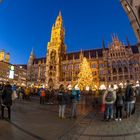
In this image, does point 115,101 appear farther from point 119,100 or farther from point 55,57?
point 55,57

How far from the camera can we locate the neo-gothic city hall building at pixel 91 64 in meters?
64.8

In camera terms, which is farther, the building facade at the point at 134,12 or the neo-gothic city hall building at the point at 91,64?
the neo-gothic city hall building at the point at 91,64

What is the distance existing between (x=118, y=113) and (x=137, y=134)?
373 centimetres

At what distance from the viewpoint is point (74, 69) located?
80812mm

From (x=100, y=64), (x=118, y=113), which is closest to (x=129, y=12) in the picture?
(x=118, y=113)

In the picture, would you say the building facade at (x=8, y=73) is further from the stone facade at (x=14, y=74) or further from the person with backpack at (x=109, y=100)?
the person with backpack at (x=109, y=100)

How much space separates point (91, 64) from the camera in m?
76.9

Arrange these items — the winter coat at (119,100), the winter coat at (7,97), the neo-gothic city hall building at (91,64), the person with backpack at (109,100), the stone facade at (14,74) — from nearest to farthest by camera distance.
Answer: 1. the winter coat at (7,97)
2. the person with backpack at (109,100)
3. the winter coat at (119,100)
4. the neo-gothic city hall building at (91,64)
5. the stone facade at (14,74)

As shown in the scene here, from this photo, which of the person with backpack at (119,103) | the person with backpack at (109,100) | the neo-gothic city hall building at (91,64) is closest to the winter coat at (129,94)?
the person with backpack at (119,103)

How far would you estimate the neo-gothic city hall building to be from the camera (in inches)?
2552

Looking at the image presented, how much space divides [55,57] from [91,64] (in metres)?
18.4

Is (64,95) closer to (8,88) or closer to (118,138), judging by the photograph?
(8,88)

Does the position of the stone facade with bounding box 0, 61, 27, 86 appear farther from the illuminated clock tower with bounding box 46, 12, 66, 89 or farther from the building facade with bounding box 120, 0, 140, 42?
the building facade with bounding box 120, 0, 140, 42

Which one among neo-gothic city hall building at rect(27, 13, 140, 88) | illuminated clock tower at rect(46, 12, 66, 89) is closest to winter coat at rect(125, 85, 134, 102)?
neo-gothic city hall building at rect(27, 13, 140, 88)
